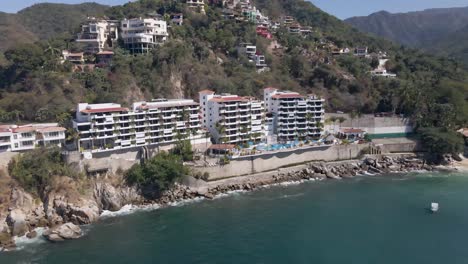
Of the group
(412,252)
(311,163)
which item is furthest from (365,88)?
(412,252)

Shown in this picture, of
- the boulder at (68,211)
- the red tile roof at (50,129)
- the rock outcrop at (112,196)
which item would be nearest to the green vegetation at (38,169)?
the boulder at (68,211)

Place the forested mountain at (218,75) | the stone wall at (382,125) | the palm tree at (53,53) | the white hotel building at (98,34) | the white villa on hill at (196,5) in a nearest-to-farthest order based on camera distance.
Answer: the forested mountain at (218,75) → the palm tree at (53,53) → the stone wall at (382,125) → the white hotel building at (98,34) → the white villa on hill at (196,5)

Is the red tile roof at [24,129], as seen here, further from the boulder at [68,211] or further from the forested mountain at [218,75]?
the boulder at [68,211]

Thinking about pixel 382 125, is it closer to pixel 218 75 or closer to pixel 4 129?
pixel 218 75

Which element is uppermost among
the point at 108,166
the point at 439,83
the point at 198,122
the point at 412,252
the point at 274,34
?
the point at 274,34

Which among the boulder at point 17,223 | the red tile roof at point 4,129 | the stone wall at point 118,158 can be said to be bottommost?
the boulder at point 17,223

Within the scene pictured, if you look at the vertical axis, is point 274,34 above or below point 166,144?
above

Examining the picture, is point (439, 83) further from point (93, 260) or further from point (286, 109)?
point (93, 260)
